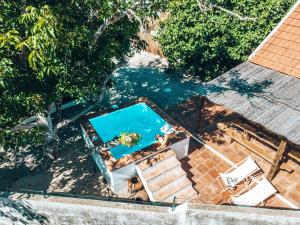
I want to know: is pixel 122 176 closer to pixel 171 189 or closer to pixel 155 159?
pixel 155 159

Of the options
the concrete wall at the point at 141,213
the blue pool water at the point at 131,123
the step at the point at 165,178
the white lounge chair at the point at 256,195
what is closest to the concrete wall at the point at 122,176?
the step at the point at 165,178

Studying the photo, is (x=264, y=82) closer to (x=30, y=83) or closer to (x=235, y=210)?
(x=235, y=210)

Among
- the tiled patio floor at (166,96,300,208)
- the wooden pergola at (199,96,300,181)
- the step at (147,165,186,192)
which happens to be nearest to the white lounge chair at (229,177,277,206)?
the tiled patio floor at (166,96,300,208)

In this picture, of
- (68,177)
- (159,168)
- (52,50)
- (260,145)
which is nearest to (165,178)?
(159,168)

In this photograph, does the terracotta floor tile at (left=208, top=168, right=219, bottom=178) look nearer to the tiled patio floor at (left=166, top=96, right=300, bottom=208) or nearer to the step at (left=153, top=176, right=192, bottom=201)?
the tiled patio floor at (left=166, top=96, right=300, bottom=208)

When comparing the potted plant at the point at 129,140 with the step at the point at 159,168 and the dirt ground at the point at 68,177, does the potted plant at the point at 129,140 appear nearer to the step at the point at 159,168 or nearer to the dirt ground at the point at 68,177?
the step at the point at 159,168

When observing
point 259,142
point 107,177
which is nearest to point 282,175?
point 259,142
